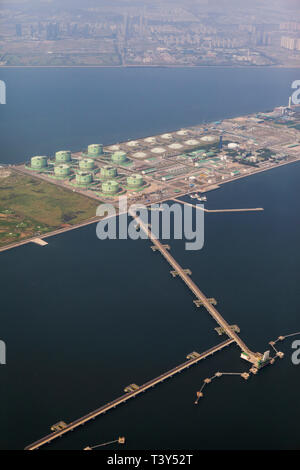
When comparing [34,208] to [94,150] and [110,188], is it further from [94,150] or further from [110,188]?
[94,150]

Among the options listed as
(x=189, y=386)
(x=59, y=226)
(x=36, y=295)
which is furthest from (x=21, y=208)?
(x=189, y=386)

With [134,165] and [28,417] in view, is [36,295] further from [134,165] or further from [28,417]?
[134,165]

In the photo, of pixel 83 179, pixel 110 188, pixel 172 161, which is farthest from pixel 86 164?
pixel 172 161

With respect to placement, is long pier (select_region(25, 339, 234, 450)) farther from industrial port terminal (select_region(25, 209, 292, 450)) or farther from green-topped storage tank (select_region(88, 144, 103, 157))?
green-topped storage tank (select_region(88, 144, 103, 157))

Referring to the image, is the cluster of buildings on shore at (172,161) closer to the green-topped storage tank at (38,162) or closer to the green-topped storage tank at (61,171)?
the green-topped storage tank at (61,171)

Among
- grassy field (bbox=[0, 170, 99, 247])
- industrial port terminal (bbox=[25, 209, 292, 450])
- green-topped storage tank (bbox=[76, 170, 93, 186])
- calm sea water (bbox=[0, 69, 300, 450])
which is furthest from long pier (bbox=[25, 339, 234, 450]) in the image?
green-topped storage tank (bbox=[76, 170, 93, 186])
